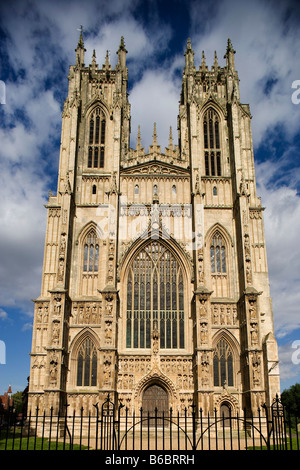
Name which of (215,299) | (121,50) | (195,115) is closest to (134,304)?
(215,299)

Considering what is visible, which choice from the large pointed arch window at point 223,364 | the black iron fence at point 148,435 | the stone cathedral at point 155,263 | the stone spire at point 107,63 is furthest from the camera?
the stone spire at point 107,63

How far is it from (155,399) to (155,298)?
6.58 metres

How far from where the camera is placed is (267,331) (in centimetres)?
2928

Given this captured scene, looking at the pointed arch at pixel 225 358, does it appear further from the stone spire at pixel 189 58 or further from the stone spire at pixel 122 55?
the stone spire at pixel 122 55

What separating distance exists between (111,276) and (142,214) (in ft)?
18.3

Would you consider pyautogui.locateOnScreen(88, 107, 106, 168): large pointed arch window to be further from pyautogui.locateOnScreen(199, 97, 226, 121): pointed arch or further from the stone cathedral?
pyautogui.locateOnScreen(199, 97, 226, 121): pointed arch

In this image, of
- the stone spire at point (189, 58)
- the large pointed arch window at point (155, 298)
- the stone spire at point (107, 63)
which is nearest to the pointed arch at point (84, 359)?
the large pointed arch window at point (155, 298)

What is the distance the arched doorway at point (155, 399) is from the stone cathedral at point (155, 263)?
0.09 m

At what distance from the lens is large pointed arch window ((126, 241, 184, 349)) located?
96.9 ft

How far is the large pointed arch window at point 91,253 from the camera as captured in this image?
30781mm

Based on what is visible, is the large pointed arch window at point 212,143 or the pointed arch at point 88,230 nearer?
the pointed arch at point 88,230

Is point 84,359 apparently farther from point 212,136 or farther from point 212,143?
point 212,136

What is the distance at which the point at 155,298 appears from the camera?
100 ft

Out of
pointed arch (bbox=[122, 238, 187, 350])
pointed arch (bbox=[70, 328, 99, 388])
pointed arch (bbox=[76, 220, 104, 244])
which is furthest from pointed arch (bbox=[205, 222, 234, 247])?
pointed arch (bbox=[70, 328, 99, 388])
